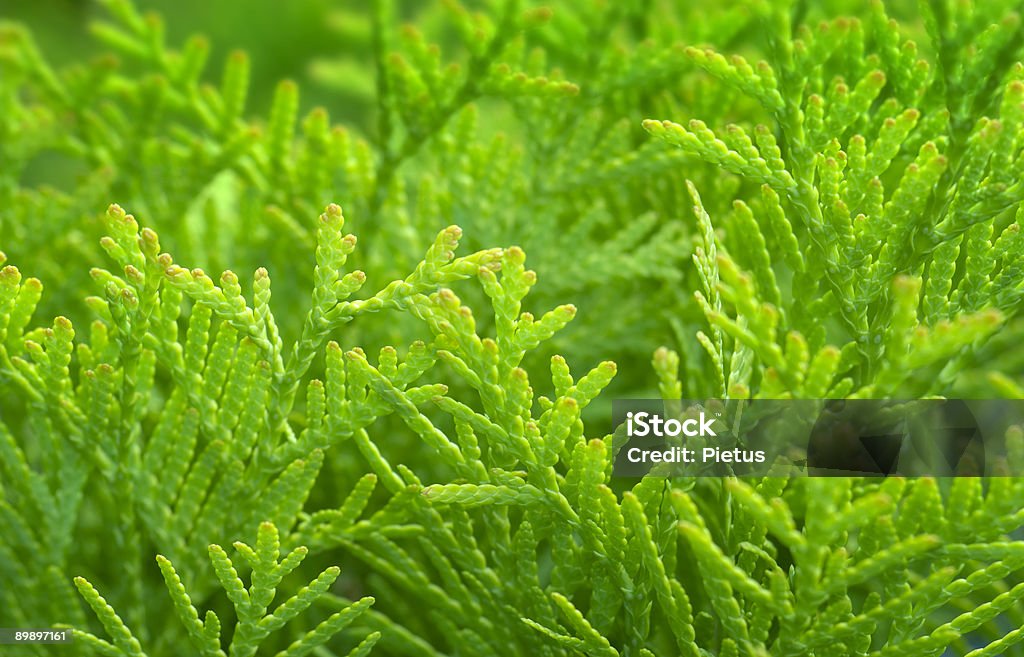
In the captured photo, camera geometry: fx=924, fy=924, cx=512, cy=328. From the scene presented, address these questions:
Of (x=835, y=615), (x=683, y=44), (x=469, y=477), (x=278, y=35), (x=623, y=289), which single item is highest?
(x=278, y=35)

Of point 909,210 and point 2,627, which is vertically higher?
point 909,210

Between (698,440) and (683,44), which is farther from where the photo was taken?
(683,44)

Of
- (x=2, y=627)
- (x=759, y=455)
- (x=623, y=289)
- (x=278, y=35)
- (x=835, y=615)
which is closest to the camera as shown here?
(x=835, y=615)

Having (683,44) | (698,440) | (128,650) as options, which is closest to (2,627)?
(128,650)

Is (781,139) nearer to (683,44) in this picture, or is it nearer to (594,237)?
(683,44)

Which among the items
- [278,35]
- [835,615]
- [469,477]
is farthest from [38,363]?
[278,35]

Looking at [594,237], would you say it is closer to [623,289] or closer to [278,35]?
[623,289]

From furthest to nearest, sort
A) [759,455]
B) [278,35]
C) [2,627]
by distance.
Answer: [278,35], [2,627], [759,455]
